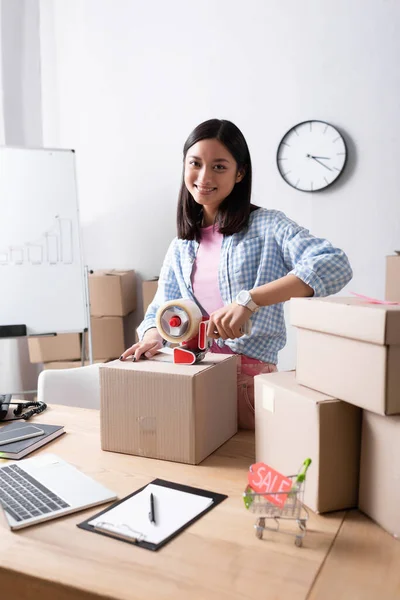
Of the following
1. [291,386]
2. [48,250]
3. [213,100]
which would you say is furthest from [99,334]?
[291,386]

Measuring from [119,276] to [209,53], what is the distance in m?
1.40

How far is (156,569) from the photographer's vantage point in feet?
2.47

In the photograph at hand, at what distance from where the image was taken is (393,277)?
2.53 meters

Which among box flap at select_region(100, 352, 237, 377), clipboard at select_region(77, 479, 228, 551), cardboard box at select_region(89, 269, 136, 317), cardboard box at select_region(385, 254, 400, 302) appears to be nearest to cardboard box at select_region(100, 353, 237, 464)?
box flap at select_region(100, 352, 237, 377)

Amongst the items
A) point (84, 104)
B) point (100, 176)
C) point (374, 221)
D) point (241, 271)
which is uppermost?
point (84, 104)

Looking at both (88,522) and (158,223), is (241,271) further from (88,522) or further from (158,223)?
(158,223)

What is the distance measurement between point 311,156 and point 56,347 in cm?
179

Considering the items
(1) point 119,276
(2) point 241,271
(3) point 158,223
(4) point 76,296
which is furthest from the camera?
(3) point 158,223

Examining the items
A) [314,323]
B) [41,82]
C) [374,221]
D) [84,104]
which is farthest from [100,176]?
[314,323]

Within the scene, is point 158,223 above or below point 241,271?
above

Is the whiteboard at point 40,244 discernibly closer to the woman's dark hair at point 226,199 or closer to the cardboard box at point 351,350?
the woman's dark hair at point 226,199

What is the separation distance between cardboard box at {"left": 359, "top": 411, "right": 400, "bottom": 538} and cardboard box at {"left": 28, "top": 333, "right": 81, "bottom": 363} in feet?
7.61

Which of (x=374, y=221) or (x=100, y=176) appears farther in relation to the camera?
(x=100, y=176)

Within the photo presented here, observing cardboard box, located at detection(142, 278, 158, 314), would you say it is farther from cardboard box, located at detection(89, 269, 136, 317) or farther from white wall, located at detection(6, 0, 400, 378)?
white wall, located at detection(6, 0, 400, 378)
